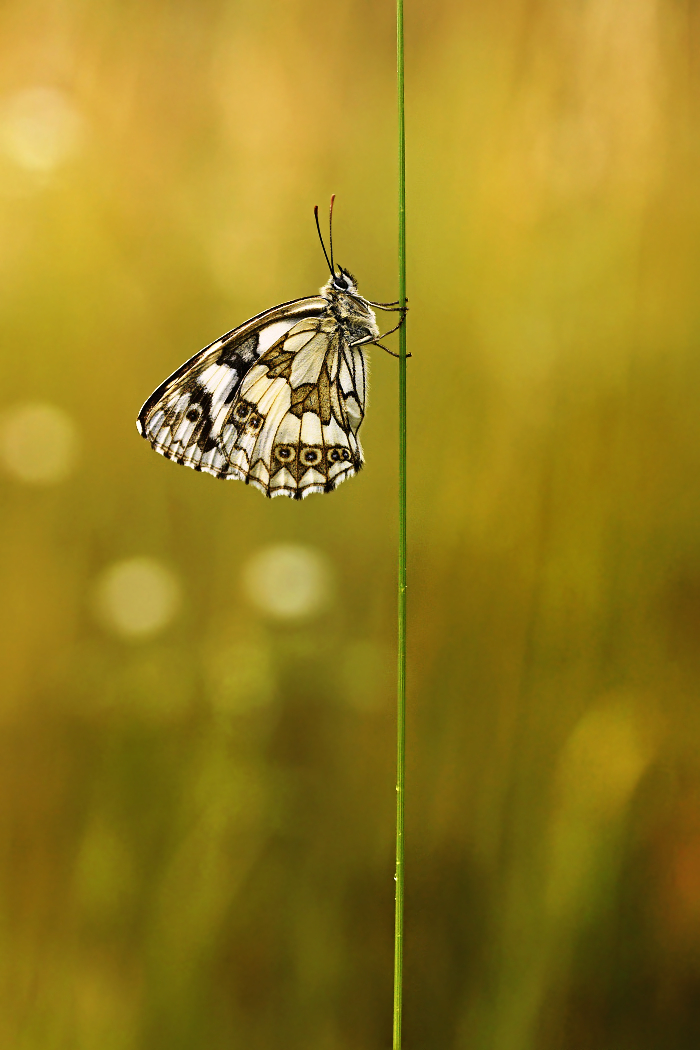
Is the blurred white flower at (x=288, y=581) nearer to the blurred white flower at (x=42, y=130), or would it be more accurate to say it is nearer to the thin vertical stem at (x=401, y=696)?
the thin vertical stem at (x=401, y=696)

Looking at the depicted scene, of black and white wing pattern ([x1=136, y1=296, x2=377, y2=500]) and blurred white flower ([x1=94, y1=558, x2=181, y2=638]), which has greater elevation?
black and white wing pattern ([x1=136, y1=296, x2=377, y2=500])

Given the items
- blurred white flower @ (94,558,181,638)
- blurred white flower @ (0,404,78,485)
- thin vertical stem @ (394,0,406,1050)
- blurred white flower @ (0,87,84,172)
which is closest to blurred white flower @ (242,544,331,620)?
blurred white flower @ (94,558,181,638)

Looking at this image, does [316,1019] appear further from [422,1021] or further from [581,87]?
[581,87]

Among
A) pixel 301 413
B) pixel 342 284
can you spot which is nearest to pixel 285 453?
pixel 301 413

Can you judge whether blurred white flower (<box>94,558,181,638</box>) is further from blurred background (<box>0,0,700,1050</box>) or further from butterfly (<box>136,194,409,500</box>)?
butterfly (<box>136,194,409,500</box>)

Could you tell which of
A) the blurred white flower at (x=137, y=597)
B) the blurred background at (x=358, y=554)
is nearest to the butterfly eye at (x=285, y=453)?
the blurred background at (x=358, y=554)

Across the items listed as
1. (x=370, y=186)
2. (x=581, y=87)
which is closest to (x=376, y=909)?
(x=370, y=186)

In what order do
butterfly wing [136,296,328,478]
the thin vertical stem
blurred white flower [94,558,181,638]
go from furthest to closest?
blurred white flower [94,558,181,638] < butterfly wing [136,296,328,478] < the thin vertical stem
